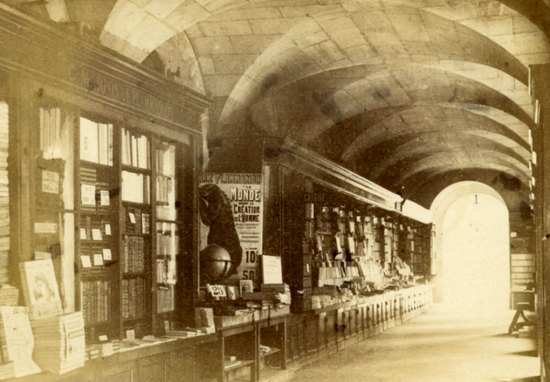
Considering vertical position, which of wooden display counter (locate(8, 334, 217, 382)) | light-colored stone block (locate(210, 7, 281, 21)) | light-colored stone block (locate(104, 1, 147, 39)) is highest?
light-colored stone block (locate(210, 7, 281, 21))

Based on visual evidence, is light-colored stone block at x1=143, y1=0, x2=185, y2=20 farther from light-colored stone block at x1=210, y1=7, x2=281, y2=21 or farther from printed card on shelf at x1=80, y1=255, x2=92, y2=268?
printed card on shelf at x1=80, y1=255, x2=92, y2=268

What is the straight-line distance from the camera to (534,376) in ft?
32.7

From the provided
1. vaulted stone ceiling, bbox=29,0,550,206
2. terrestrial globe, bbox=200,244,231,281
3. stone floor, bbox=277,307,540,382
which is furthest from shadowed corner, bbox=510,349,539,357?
terrestrial globe, bbox=200,244,231,281

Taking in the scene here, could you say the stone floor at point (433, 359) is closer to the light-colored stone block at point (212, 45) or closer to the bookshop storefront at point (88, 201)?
the bookshop storefront at point (88, 201)

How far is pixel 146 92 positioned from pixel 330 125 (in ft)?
27.4

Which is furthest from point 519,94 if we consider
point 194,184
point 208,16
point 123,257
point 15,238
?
point 15,238

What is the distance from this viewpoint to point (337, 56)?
11.5 metres

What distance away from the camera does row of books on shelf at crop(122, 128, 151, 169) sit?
6793 millimetres

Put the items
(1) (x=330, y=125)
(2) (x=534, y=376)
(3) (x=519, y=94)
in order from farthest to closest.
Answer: (1) (x=330, y=125) < (3) (x=519, y=94) < (2) (x=534, y=376)

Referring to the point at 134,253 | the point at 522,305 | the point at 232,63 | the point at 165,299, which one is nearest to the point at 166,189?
the point at 134,253

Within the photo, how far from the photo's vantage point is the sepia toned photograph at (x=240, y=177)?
546 cm

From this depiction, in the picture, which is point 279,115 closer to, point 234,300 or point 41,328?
point 234,300

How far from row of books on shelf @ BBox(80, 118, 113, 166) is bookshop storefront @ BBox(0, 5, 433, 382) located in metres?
0.01

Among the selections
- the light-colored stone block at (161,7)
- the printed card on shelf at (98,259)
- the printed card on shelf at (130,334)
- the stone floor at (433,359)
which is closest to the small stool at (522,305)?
the stone floor at (433,359)
